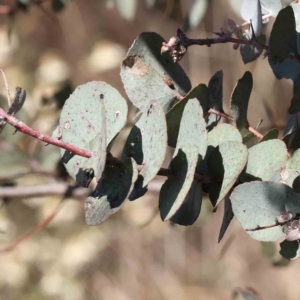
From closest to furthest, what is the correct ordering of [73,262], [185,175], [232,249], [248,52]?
1. [185,175]
2. [248,52]
3. [73,262]
4. [232,249]

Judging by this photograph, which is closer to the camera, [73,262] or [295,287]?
[73,262]

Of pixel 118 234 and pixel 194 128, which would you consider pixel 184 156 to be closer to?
pixel 194 128

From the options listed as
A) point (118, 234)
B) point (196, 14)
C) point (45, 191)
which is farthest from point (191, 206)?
point (118, 234)

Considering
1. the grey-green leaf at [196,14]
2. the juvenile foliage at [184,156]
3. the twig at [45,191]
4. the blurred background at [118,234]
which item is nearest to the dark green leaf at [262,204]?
the juvenile foliage at [184,156]

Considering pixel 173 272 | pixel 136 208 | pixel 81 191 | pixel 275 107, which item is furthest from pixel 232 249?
pixel 81 191

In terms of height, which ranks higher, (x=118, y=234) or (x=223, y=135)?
(x=223, y=135)

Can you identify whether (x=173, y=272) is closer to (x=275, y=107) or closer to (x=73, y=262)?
(x=73, y=262)

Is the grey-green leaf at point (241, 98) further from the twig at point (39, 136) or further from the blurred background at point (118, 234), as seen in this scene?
the blurred background at point (118, 234)

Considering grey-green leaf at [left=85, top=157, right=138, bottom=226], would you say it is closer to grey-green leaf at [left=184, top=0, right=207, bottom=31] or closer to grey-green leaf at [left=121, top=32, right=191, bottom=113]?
grey-green leaf at [left=121, top=32, right=191, bottom=113]
